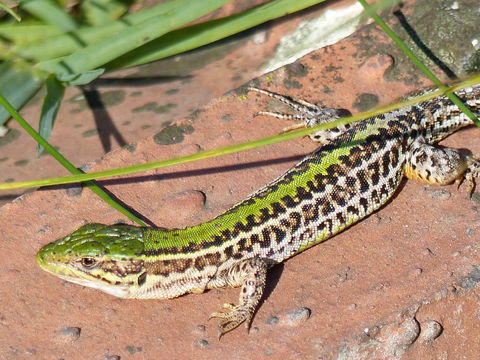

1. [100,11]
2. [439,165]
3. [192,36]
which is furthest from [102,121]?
[439,165]

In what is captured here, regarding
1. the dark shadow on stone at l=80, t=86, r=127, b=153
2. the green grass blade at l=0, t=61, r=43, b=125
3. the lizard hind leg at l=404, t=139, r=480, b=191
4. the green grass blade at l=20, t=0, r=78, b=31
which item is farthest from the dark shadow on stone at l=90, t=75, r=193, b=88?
the lizard hind leg at l=404, t=139, r=480, b=191

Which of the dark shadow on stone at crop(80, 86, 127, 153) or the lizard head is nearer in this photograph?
the lizard head

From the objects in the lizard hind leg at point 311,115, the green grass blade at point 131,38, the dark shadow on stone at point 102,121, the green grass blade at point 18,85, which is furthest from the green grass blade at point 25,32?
the lizard hind leg at point 311,115

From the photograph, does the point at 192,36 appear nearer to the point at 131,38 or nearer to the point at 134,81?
the point at 131,38

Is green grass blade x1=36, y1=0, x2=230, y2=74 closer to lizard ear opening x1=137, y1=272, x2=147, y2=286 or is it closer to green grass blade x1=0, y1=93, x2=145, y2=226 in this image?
green grass blade x1=0, y1=93, x2=145, y2=226

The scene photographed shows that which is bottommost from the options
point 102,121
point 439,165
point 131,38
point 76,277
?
point 102,121

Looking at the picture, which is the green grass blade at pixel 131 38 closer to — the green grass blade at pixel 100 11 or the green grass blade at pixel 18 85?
the green grass blade at pixel 18 85
